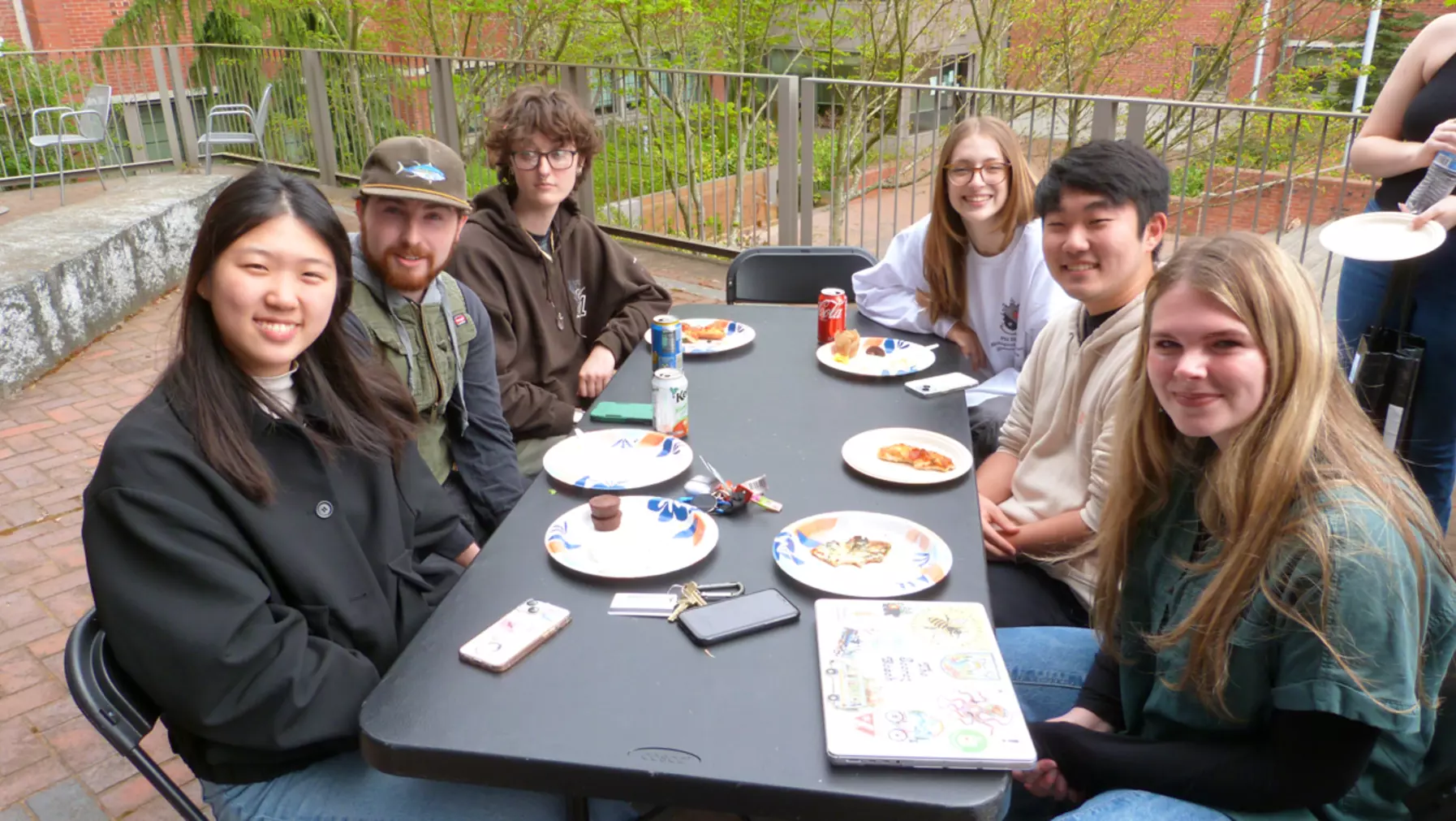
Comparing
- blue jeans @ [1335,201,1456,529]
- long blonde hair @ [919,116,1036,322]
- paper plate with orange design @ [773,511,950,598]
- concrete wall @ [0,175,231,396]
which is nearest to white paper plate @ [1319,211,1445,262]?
blue jeans @ [1335,201,1456,529]

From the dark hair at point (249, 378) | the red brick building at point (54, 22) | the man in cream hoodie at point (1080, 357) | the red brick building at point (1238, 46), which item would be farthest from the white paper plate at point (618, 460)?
the red brick building at point (54, 22)

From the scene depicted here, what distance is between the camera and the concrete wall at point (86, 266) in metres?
5.24

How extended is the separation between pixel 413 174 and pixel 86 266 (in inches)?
188

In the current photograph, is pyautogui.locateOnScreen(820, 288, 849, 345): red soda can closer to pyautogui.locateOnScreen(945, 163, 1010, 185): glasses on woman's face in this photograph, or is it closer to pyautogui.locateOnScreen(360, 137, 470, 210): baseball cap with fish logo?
pyautogui.locateOnScreen(945, 163, 1010, 185): glasses on woman's face

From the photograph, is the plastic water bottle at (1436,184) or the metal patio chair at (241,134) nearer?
the plastic water bottle at (1436,184)

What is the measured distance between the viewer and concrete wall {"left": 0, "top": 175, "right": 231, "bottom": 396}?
17.2ft

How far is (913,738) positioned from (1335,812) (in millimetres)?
703

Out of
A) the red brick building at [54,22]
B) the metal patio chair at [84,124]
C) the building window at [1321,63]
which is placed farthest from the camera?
the red brick building at [54,22]

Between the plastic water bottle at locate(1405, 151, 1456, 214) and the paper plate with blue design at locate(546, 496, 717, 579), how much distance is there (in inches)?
89.4

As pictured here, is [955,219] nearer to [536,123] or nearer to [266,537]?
[536,123]

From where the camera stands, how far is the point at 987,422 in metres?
3.00

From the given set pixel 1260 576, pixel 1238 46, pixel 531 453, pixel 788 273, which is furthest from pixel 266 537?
pixel 1238 46

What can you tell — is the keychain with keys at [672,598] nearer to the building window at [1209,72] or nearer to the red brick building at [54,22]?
the building window at [1209,72]

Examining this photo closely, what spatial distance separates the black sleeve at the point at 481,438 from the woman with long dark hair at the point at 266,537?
72 cm
